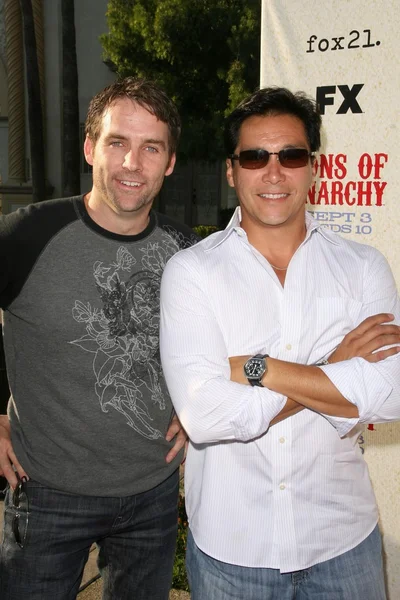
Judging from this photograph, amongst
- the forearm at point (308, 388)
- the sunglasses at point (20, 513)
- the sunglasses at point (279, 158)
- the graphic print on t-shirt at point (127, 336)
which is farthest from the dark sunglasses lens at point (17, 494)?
the sunglasses at point (279, 158)

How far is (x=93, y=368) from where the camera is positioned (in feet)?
7.37

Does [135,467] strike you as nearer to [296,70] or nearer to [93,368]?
[93,368]

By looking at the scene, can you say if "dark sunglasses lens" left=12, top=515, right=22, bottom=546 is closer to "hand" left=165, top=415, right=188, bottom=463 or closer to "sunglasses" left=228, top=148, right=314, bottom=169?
"hand" left=165, top=415, right=188, bottom=463

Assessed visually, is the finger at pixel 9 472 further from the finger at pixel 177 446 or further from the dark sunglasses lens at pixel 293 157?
the dark sunglasses lens at pixel 293 157

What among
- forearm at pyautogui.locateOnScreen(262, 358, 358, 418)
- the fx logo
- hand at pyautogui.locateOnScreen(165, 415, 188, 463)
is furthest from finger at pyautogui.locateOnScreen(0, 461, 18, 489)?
the fx logo

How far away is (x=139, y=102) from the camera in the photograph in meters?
2.41

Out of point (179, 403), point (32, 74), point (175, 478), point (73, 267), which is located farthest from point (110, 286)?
point (32, 74)

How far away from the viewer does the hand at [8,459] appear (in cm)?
231

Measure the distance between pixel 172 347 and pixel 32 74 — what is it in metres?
14.6

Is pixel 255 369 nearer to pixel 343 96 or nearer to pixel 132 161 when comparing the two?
pixel 132 161

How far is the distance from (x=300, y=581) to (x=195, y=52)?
14.0 metres

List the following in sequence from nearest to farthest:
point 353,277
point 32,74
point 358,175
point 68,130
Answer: point 353,277 < point 358,175 < point 68,130 < point 32,74

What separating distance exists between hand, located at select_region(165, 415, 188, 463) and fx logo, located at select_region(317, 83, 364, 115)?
5.78 ft

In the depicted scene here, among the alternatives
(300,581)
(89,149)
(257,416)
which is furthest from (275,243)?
(300,581)
